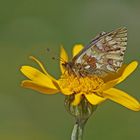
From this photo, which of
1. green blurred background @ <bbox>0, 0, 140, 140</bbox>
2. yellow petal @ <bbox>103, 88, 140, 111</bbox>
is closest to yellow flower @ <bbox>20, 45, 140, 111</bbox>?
yellow petal @ <bbox>103, 88, 140, 111</bbox>

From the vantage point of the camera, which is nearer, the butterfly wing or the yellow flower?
the yellow flower

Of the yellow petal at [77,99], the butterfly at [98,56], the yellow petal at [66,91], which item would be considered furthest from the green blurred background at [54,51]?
the yellow petal at [77,99]

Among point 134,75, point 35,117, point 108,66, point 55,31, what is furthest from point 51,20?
point 108,66

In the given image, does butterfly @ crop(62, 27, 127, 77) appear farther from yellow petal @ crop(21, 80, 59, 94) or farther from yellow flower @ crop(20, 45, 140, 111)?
yellow petal @ crop(21, 80, 59, 94)

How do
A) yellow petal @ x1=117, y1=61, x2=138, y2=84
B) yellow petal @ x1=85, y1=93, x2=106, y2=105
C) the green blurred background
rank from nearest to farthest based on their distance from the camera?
yellow petal @ x1=85, y1=93, x2=106, y2=105 < yellow petal @ x1=117, y1=61, x2=138, y2=84 < the green blurred background

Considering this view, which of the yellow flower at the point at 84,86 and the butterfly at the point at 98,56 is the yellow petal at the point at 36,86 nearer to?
the yellow flower at the point at 84,86

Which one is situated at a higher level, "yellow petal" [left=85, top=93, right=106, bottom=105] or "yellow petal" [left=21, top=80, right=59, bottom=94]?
"yellow petal" [left=21, top=80, right=59, bottom=94]

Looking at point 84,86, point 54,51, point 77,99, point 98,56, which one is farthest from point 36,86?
point 54,51
